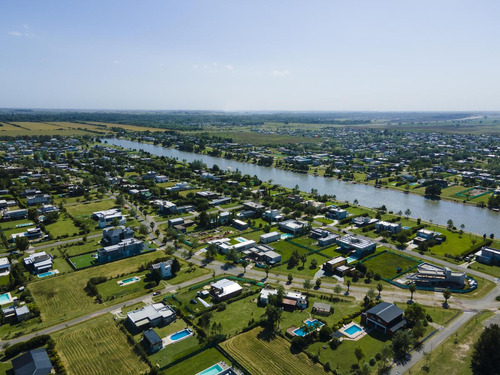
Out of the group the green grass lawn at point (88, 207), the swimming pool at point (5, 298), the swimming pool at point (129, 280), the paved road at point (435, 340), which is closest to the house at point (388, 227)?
the paved road at point (435, 340)

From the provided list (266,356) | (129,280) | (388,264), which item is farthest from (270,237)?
(266,356)

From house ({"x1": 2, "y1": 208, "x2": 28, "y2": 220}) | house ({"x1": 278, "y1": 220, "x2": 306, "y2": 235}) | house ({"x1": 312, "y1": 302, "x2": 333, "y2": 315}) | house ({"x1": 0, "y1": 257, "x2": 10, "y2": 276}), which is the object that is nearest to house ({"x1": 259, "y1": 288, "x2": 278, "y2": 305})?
house ({"x1": 312, "y1": 302, "x2": 333, "y2": 315})

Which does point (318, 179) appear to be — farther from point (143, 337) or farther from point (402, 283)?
point (143, 337)

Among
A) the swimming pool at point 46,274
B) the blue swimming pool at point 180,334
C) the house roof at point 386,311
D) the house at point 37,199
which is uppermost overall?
the house at point 37,199

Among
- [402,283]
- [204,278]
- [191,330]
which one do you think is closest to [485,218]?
[402,283]

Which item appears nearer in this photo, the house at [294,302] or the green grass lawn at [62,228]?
the house at [294,302]

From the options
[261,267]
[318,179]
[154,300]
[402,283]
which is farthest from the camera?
[318,179]

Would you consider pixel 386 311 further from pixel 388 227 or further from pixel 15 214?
pixel 15 214

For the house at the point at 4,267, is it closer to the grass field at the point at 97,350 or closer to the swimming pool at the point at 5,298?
the swimming pool at the point at 5,298

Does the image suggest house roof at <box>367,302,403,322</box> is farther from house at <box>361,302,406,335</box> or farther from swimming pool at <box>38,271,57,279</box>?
swimming pool at <box>38,271,57,279</box>
